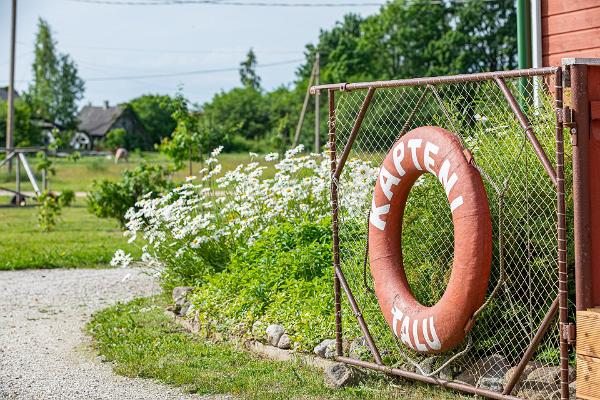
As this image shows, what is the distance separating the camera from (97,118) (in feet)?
286

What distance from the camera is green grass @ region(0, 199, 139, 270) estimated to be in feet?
38.9

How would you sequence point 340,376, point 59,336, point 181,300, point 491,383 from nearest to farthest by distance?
1. point 491,383
2. point 340,376
3. point 59,336
4. point 181,300

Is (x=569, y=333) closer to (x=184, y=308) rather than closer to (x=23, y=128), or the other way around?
(x=184, y=308)

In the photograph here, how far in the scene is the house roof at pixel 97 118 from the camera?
8356 centimetres

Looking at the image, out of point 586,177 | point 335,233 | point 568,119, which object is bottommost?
point 335,233

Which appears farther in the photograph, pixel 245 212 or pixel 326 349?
pixel 245 212

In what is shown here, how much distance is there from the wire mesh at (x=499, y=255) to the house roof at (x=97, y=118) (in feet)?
253

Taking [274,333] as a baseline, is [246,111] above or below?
above

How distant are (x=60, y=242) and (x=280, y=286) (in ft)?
26.0

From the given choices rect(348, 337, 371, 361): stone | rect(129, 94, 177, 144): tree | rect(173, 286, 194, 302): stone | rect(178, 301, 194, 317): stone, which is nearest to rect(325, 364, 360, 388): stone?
rect(348, 337, 371, 361): stone

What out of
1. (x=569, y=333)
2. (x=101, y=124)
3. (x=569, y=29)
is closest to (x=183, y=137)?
(x=569, y=29)

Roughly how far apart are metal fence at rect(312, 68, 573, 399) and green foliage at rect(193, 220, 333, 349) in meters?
0.30

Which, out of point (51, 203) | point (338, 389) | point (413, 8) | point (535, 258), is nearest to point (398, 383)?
point (338, 389)

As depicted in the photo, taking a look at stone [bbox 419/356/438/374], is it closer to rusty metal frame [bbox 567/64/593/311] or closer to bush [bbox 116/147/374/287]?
rusty metal frame [bbox 567/64/593/311]
